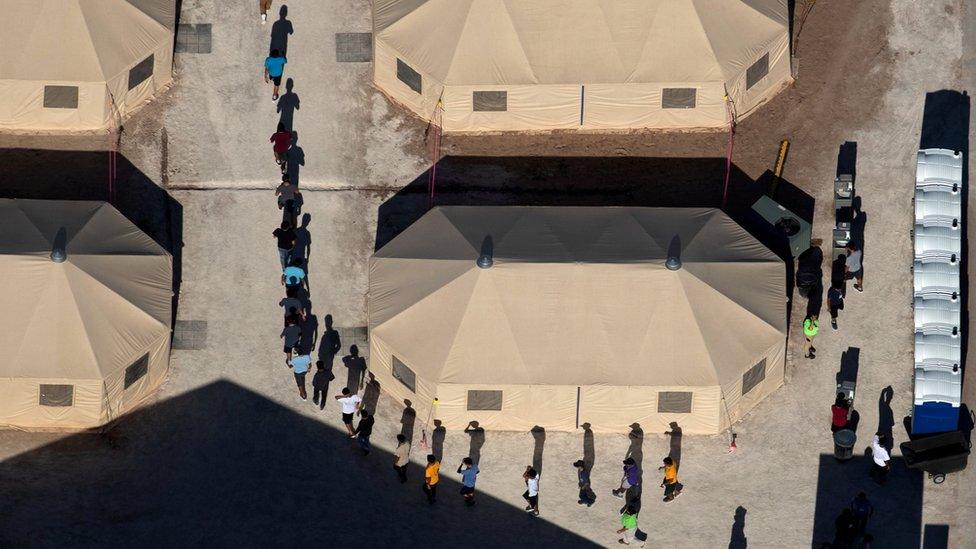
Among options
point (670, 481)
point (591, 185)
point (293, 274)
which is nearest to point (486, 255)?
point (591, 185)

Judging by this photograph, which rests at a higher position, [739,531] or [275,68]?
[275,68]

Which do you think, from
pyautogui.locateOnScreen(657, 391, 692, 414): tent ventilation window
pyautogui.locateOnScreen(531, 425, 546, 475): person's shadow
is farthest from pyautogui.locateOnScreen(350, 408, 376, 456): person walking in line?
pyautogui.locateOnScreen(657, 391, 692, 414): tent ventilation window

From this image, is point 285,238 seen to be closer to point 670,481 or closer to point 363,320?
point 363,320

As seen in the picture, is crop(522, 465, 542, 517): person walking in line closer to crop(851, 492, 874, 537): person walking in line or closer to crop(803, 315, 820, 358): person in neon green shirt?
crop(803, 315, 820, 358): person in neon green shirt

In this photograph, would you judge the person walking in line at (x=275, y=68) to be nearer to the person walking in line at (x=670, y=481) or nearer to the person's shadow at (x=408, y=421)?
the person's shadow at (x=408, y=421)

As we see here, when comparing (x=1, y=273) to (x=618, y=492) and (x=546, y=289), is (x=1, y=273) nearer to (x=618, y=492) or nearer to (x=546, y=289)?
(x=546, y=289)

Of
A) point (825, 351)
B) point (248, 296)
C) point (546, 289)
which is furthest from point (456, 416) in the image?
point (825, 351)
